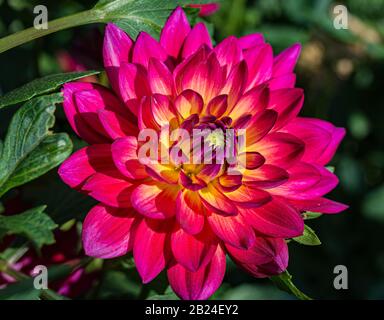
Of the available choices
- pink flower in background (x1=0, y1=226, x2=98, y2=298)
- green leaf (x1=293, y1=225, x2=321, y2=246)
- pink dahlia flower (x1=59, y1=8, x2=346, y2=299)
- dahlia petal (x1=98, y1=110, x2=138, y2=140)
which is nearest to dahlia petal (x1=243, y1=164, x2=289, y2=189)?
pink dahlia flower (x1=59, y1=8, x2=346, y2=299)

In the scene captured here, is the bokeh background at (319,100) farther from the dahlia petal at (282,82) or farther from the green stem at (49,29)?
the dahlia petal at (282,82)

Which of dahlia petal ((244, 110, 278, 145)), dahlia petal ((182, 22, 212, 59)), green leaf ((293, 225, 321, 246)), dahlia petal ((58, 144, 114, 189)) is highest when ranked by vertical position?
dahlia petal ((182, 22, 212, 59))

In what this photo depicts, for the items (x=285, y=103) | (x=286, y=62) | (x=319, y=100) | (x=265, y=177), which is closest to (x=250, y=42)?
(x=286, y=62)

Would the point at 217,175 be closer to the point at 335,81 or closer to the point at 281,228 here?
the point at 281,228

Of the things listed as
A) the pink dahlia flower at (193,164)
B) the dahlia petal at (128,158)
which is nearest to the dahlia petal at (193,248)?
the pink dahlia flower at (193,164)

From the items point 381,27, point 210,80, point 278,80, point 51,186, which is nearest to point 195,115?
point 210,80

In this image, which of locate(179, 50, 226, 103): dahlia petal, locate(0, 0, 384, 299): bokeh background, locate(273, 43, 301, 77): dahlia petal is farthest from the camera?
locate(0, 0, 384, 299): bokeh background

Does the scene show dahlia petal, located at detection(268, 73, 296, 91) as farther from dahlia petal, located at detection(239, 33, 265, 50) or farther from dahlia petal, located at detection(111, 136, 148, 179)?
dahlia petal, located at detection(111, 136, 148, 179)

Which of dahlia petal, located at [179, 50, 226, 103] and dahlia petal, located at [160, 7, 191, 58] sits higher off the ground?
dahlia petal, located at [160, 7, 191, 58]
